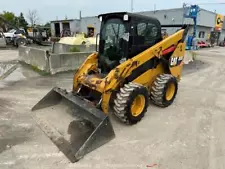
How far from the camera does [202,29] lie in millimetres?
28281

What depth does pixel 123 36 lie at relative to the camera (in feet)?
13.8

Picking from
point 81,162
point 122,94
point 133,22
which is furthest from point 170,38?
point 81,162

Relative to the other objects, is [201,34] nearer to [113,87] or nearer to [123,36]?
[123,36]

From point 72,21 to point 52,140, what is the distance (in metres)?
39.7

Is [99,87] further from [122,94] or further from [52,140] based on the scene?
[52,140]

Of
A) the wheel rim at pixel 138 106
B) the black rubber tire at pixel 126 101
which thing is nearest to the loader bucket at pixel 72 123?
the black rubber tire at pixel 126 101

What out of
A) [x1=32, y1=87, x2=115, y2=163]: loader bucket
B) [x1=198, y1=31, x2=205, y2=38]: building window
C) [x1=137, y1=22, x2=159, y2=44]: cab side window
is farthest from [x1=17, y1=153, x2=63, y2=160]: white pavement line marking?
[x1=198, y1=31, x2=205, y2=38]: building window

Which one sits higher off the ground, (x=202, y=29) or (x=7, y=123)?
(x=202, y=29)

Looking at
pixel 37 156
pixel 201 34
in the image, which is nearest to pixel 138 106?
pixel 37 156

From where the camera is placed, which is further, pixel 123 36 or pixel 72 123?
pixel 123 36

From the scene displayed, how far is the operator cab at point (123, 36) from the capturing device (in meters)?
4.17

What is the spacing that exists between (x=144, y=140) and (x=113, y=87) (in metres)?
1.13

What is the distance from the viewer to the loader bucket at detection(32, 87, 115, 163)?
3.24 m

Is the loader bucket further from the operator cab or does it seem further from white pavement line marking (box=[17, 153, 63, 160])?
the operator cab
